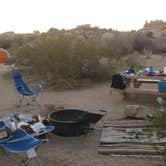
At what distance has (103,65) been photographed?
46.2ft

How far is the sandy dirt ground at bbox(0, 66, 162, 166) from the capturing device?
236 inches

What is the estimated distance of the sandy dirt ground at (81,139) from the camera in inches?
236

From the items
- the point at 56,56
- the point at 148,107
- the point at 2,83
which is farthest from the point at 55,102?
the point at 2,83

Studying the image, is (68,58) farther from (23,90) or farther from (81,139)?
(81,139)

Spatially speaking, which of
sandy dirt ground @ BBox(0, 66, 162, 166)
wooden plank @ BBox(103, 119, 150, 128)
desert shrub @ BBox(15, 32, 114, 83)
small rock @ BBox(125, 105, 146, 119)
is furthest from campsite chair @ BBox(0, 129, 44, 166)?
desert shrub @ BBox(15, 32, 114, 83)

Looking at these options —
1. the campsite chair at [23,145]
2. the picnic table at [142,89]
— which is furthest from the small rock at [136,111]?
the campsite chair at [23,145]

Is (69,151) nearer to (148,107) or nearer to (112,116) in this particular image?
(112,116)

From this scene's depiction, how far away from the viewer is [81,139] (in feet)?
23.2

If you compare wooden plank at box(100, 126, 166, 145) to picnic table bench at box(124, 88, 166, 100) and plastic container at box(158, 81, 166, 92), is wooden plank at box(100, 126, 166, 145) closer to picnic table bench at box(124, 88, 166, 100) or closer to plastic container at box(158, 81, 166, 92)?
plastic container at box(158, 81, 166, 92)

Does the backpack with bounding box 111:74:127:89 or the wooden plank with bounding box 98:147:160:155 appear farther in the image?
the backpack with bounding box 111:74:127:89

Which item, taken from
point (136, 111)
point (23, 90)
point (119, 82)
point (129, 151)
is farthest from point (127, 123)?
point (23, 90)

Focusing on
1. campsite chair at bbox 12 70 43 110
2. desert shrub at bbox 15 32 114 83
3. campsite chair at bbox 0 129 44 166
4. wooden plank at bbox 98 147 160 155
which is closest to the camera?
campsite chair at bbox 0 129 44 166

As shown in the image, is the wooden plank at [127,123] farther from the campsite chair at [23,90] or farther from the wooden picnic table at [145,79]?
the campsite chair at [23,90]

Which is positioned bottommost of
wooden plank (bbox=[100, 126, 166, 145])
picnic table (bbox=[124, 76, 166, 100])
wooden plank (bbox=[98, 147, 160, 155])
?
wooden plank (bbox=[98, 147, 160, 155])
